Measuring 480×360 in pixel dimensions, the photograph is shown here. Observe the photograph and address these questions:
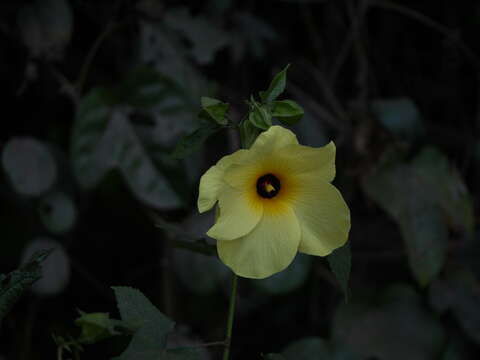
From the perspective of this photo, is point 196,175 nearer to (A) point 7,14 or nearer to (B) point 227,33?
(B) point 227,33

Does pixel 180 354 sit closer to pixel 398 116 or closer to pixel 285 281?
pixel 285 281

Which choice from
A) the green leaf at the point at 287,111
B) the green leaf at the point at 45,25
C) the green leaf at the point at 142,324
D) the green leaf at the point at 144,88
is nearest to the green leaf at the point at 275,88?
the green leaf at the point at 287,111

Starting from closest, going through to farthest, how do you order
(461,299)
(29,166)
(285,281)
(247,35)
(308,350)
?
(308,350)
(29,166)
(285,281)
(461,299)
(247,35)

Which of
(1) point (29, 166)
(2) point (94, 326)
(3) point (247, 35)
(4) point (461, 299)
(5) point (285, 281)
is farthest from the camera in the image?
(3) point (247, 35)

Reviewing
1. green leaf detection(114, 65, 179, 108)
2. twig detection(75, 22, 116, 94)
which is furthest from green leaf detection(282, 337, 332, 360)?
twig detection(75, 22, 116, 94)

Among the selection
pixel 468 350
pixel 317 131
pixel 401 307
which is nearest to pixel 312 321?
pixel 401 307

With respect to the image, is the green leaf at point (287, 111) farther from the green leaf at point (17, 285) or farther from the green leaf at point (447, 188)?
A: the green leaf at point (447, 188)

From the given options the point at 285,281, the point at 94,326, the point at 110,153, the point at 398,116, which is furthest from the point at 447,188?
the point at 94,326
